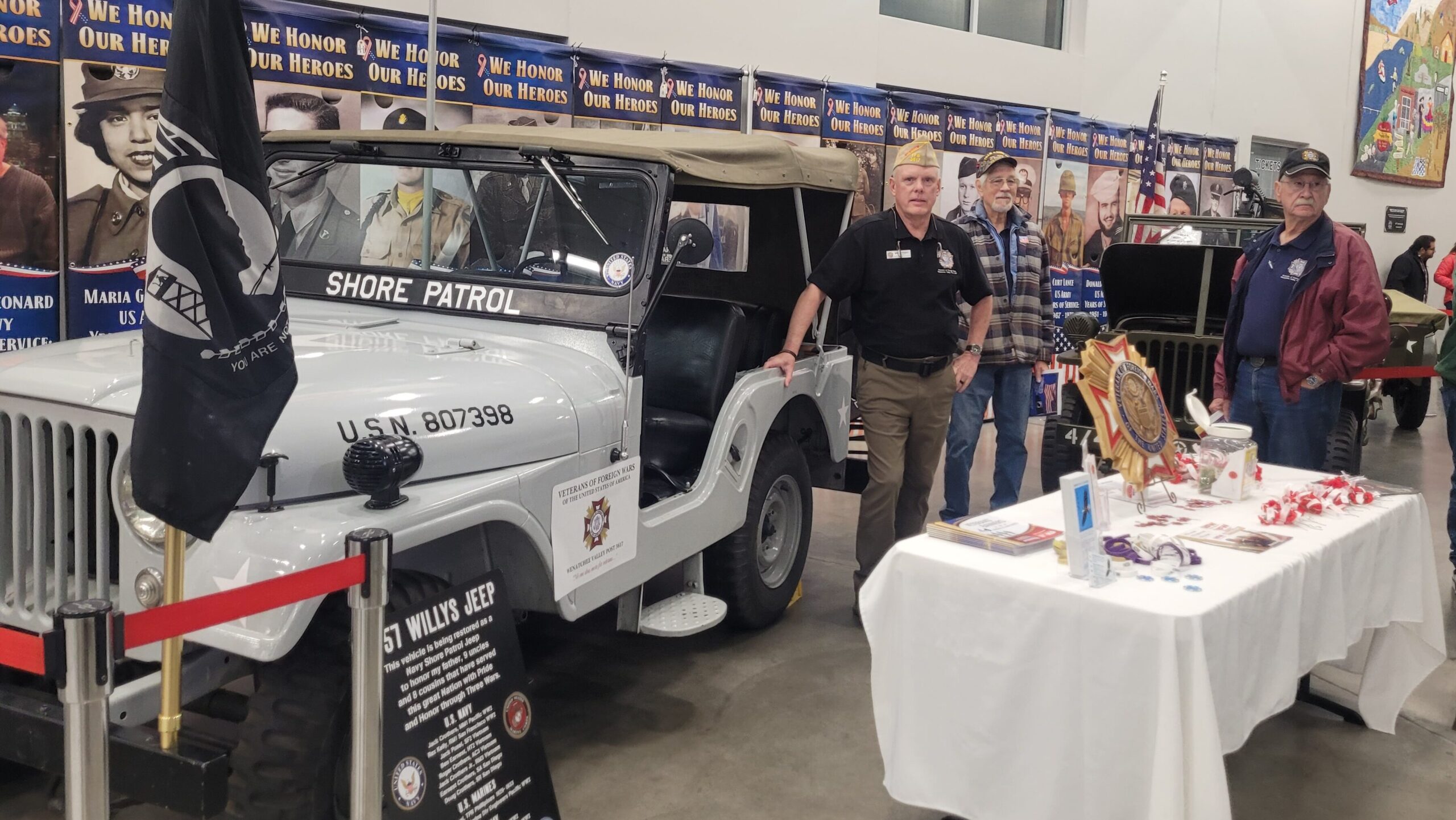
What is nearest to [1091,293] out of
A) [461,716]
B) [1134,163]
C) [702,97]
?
[1134,163]

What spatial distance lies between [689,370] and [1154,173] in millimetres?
6933

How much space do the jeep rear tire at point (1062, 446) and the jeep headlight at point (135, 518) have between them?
458 cm

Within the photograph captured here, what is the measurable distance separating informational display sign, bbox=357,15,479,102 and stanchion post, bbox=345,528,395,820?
4.37 metres

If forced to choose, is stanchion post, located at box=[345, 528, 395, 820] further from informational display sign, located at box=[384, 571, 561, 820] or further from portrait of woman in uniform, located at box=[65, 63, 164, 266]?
portrait of woman in uniform, located at box=[65, 63, 164, 266]

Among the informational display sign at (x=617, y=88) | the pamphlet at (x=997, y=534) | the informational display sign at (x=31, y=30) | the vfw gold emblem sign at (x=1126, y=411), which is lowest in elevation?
the pamphlet at (x=997, y=534)

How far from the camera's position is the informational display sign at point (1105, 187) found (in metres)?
10.9

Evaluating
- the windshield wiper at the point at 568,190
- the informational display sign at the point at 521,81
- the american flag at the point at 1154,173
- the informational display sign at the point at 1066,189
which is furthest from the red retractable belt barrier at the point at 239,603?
the informational display sign at the point at 1066,189

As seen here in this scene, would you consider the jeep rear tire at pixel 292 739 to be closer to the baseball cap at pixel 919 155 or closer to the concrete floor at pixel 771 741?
the concrete floor at pixel 771 741

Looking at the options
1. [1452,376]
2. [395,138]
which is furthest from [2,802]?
[1452,376]

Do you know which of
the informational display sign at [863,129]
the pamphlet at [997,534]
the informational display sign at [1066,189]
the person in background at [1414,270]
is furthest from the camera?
the person in background at [1414,270]

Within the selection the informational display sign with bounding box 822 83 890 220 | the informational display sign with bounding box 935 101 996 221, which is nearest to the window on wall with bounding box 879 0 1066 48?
the informational display sign with bounding box 935 101 996 221

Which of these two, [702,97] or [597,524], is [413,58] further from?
[597,524]

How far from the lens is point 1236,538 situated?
2910mm

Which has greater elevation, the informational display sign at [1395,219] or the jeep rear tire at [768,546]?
the informational display sign at [1395,219]
